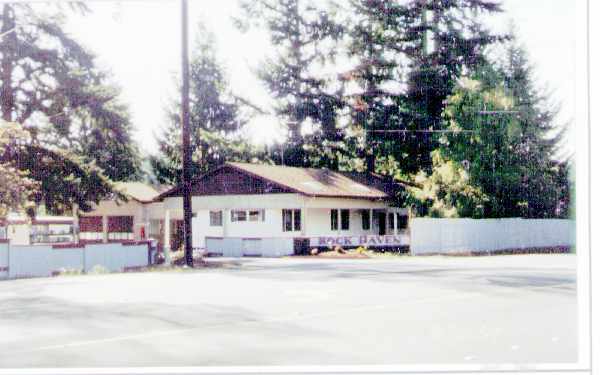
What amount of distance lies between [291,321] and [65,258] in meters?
12.6

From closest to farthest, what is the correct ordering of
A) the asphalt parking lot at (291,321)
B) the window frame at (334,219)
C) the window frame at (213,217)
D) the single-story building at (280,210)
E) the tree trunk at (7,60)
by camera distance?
the asphalt parking lot at (291,321)
the tree trunk at (7,60)
the single-story building at (280,210)
the window frame at (334,219)
the window frame at (213,217)

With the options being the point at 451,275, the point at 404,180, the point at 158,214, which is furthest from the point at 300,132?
the point at 451,275

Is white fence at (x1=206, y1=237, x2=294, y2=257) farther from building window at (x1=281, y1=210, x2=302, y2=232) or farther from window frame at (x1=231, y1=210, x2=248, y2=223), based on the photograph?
window frame at (x1=231, y1=210, x2=248, y2=223)

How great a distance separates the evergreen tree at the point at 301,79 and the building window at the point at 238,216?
426 inches

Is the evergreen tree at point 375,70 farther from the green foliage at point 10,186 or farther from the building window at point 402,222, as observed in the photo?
the green foliage at point 10,186

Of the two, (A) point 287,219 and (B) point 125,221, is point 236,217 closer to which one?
(A) point 287,219

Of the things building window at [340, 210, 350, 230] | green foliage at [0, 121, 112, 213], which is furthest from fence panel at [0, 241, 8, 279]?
building window at [340, 210, 350, 230]

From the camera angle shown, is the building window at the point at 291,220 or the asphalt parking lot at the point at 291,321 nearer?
the asphalt parking lot at the point at 291,321

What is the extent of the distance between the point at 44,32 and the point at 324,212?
14.1 m

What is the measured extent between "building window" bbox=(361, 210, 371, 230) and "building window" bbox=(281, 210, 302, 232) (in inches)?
178

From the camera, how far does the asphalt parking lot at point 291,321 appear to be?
27.5 feet

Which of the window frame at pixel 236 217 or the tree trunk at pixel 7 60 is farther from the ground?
the tree trunk at pixel 7 60

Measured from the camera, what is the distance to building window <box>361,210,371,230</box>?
36.0 metres

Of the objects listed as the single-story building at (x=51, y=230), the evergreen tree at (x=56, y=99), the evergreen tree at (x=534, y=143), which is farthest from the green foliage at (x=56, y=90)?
the evergreen tree at (x=534, y=143)
